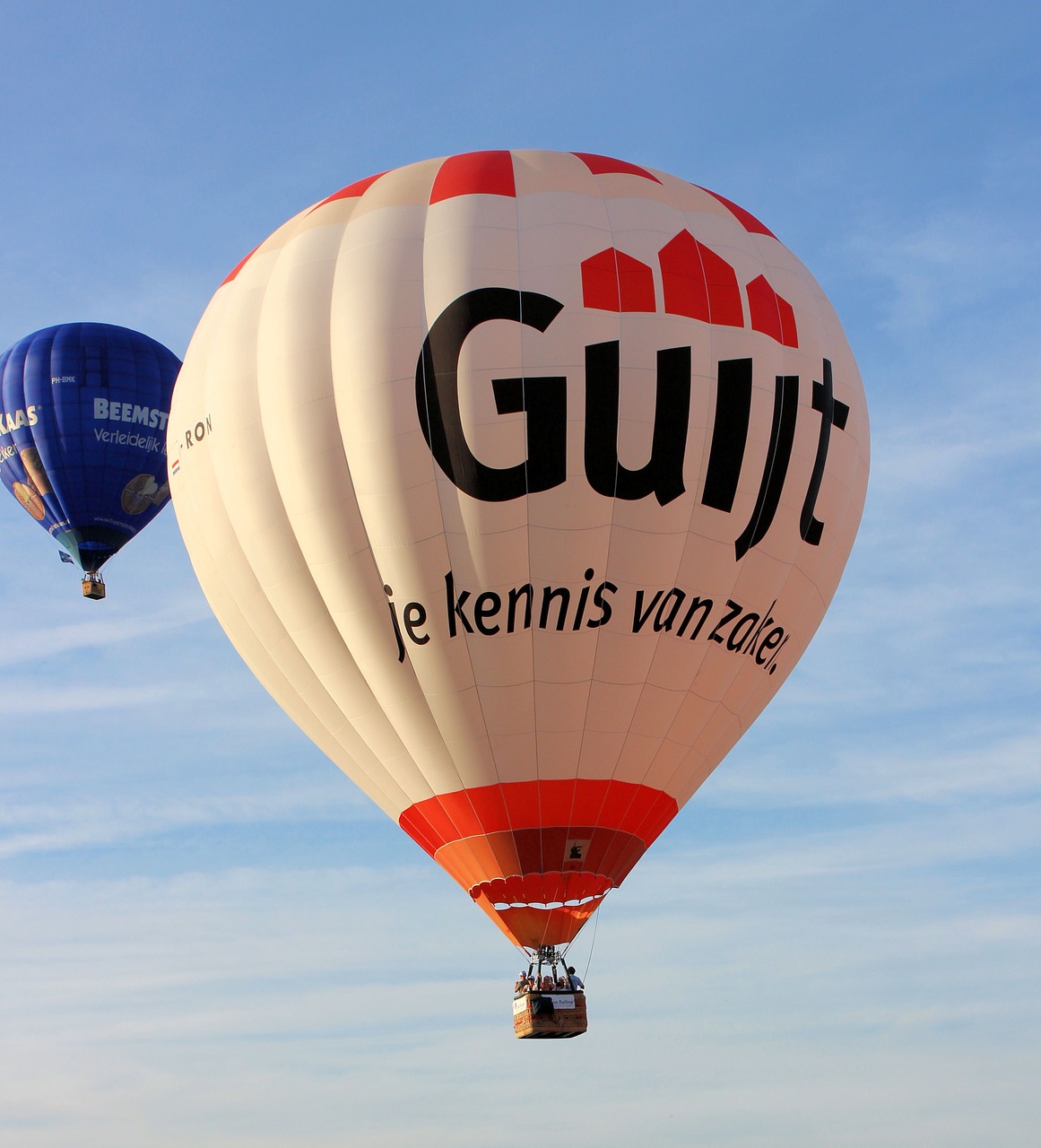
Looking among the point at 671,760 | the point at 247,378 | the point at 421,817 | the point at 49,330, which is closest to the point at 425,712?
the point at 421,817

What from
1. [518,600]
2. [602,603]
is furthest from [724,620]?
[518,600]

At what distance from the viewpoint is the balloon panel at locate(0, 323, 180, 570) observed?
33719 millimetres

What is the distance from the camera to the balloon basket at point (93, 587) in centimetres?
3550

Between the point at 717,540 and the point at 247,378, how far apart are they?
5.18 meters

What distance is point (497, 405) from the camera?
1827 centimetres

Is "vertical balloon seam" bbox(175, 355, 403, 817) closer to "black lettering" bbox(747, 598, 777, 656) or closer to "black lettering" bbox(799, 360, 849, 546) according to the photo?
"black lettering" bbox(747, 598, 777, 656)

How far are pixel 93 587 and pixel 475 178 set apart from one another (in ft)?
59.9

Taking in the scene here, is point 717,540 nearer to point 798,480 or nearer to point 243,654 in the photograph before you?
point 798,480

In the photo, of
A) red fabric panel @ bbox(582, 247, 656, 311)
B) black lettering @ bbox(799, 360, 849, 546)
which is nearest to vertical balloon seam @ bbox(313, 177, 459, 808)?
red fabric panel @ bbox(582, 247, 656, 311)

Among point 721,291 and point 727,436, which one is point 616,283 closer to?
point 721,291

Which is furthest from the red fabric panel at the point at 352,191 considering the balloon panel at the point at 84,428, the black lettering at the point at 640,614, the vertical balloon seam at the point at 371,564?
the balloon panel at the point at 84,428

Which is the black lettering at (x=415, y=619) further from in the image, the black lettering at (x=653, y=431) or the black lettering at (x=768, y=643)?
the black lettering at (x=768, y=643)

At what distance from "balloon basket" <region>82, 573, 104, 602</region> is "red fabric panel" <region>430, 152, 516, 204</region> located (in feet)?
57.9

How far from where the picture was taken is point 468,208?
1922 centimetres
